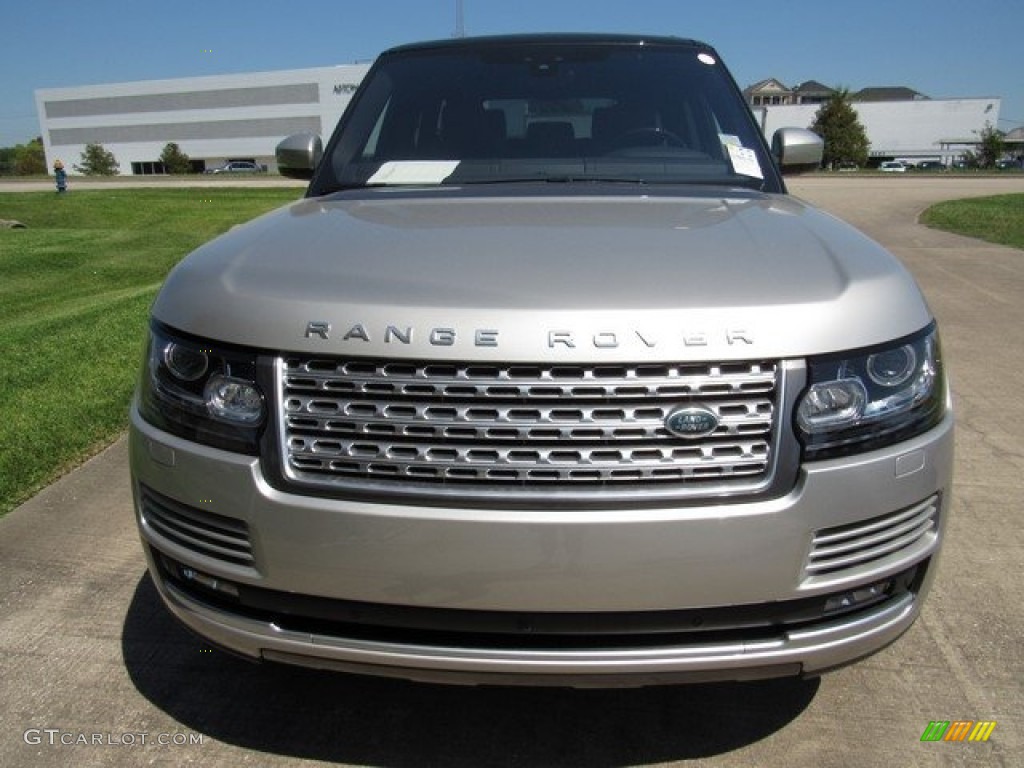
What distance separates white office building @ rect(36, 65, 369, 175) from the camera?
91.2 meters

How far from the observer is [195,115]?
314 feet

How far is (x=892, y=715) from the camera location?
2.36m

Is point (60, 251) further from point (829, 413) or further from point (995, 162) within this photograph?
point (995, 162)

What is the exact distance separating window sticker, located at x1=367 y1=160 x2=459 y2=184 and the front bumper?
1447 mm

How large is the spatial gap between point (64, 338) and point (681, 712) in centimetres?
566

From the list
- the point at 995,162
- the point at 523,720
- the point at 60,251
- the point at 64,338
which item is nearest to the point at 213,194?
the point at 60,251

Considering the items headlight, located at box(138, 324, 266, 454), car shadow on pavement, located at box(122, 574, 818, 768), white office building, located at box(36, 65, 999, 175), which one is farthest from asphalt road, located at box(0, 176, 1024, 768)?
white office building, located at box(36, 65, 999, 175)

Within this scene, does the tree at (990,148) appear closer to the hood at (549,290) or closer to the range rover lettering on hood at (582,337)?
the hood at (549,290)

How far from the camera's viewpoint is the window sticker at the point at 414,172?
309 cm

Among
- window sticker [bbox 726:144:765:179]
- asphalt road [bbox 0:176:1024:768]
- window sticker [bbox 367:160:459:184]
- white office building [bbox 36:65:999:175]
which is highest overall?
window sticker [bbox 726:144:765:179]

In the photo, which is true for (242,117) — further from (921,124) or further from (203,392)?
(203,392)

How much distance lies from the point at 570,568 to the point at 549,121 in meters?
2.08

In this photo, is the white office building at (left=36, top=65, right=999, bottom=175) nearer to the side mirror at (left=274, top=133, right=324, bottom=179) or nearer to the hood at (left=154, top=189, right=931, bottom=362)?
the side mirror at (left=274, top=133, right=324, bottom=179)

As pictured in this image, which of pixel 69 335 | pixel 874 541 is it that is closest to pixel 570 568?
pixel 874 541
